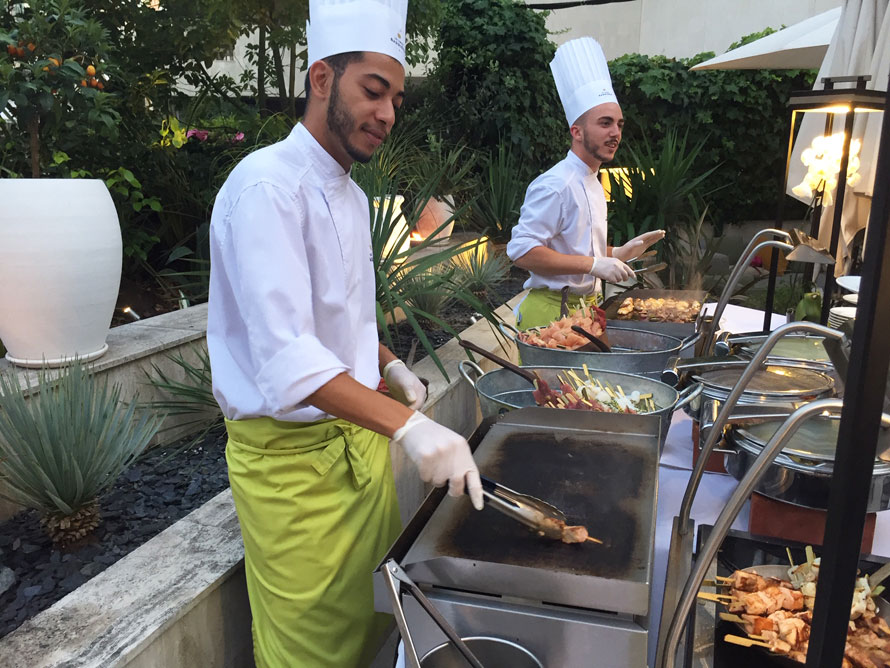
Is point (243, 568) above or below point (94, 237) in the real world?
below

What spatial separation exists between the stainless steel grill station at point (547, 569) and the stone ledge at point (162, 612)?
0.62 metres

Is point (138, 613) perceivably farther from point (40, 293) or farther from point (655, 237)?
point (655, 237)

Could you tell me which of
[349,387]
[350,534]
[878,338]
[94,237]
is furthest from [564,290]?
[878,338]

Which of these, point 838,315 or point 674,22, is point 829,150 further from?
point 674,22

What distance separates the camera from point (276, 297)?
4.07 feet

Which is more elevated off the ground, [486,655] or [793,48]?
[793,48]

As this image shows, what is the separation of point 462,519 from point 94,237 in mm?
2240

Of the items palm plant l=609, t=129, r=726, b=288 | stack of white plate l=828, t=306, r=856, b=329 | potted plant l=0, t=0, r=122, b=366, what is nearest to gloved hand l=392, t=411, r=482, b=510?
stack of white plate l=828, t=306, r=856, b=329

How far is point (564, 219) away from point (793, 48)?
3310mm

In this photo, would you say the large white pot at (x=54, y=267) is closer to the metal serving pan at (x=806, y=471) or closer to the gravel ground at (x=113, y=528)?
the gravel ground at (x=113, y=528)

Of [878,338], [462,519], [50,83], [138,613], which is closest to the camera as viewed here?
[878,338]

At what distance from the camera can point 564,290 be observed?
110 inches

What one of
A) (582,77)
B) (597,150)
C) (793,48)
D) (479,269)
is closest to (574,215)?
(597,150)

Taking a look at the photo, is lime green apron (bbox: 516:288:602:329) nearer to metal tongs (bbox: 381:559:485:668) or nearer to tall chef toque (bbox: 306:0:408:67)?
tall chef toque (bbox: 306:0:408:67)
